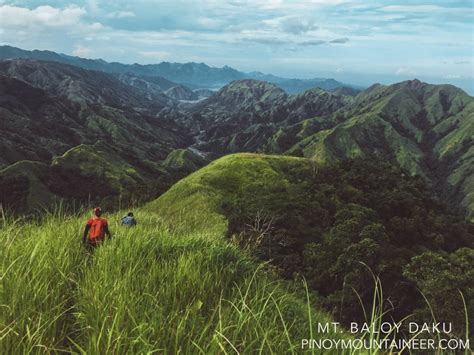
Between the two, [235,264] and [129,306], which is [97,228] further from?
[129,306]

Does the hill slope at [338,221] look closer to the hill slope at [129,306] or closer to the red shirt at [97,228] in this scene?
the red shirt at [97,228]

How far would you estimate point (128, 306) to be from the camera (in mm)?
4742

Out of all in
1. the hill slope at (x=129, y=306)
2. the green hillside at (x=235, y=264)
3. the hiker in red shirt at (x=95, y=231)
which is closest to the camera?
the hill slope at (x=129, y=306)

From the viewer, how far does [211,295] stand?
242 inches

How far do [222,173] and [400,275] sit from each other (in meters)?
47.3

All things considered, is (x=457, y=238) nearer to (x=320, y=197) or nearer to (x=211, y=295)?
(x=320, y=197)

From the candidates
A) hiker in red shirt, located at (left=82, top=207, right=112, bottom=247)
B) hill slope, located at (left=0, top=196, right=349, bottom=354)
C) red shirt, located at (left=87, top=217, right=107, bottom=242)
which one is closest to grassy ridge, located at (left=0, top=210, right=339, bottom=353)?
hill slope, located at (left=0, top=196, right=349, bottom=354)

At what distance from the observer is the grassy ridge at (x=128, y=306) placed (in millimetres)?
4137

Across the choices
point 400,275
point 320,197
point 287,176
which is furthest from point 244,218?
point 287,176

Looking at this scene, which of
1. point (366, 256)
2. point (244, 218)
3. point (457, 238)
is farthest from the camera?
point (457, 238)

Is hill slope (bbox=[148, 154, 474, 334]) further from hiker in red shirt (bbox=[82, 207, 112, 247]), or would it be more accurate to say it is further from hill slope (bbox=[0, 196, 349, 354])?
hill slope (bbox=[0, 196, 349, 354])

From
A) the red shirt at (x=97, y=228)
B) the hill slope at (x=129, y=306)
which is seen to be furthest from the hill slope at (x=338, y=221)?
the hill slope at (x=129, y=306)

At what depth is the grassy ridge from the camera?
4137 millimetres

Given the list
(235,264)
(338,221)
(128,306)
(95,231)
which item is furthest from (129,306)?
(338,221)
